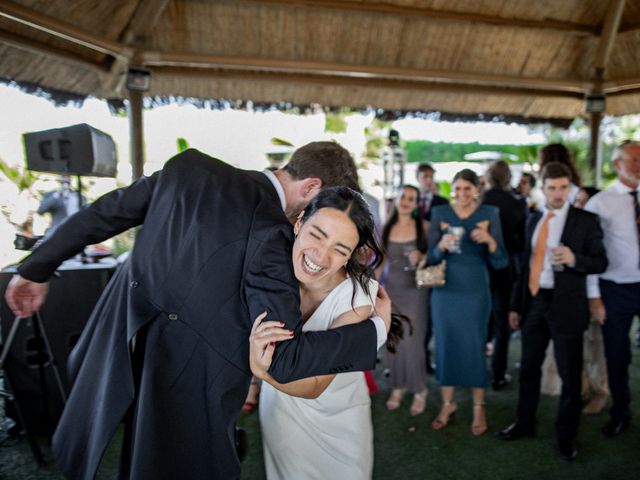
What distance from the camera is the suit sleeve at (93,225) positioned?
1896 mm

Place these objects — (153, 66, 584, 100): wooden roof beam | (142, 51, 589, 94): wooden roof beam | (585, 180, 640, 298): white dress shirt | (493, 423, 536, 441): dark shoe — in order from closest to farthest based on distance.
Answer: (585, 180, 640, 298): white dress shirt, (493, 423, 536, 441): dark shoe, (142, 51, 589, 94): wooden roof beam, (153, 66, 584, 100): wooden roof beam

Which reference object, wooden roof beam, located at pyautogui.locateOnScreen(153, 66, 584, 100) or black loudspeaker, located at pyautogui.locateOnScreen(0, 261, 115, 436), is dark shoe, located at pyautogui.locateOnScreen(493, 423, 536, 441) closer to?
black loudspeaker, located at pyautogui.locateOnScreen(0, 261, 115, 436)

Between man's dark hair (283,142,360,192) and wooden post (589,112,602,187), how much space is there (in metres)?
5.91

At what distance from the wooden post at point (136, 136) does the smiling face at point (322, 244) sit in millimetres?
4352

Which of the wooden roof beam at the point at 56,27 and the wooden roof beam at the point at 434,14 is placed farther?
the wooden roof beam at the point at 434,14

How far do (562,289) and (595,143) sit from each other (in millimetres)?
4500

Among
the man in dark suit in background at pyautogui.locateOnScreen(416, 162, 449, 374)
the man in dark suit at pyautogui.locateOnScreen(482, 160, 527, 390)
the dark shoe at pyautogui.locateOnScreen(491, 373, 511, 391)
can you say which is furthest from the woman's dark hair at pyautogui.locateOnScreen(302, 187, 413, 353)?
the man in dark suit in background at pyautogui.locateOnScreen(416, 162, 449, 374)

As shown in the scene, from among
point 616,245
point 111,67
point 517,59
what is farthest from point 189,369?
point 517,59

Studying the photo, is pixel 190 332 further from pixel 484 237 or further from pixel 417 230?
pixel 417 230

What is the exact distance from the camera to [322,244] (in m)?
1.71

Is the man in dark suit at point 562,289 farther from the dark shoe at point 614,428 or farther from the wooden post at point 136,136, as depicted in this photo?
the wooden post at point 136,136

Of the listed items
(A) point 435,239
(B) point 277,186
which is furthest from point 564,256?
(B) point 277,186

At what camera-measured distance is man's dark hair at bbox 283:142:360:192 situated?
206cm

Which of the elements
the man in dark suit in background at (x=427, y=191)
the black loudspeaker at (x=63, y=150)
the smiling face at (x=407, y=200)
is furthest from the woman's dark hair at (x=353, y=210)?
the man in dark suit in background at (x=427, y=191)
